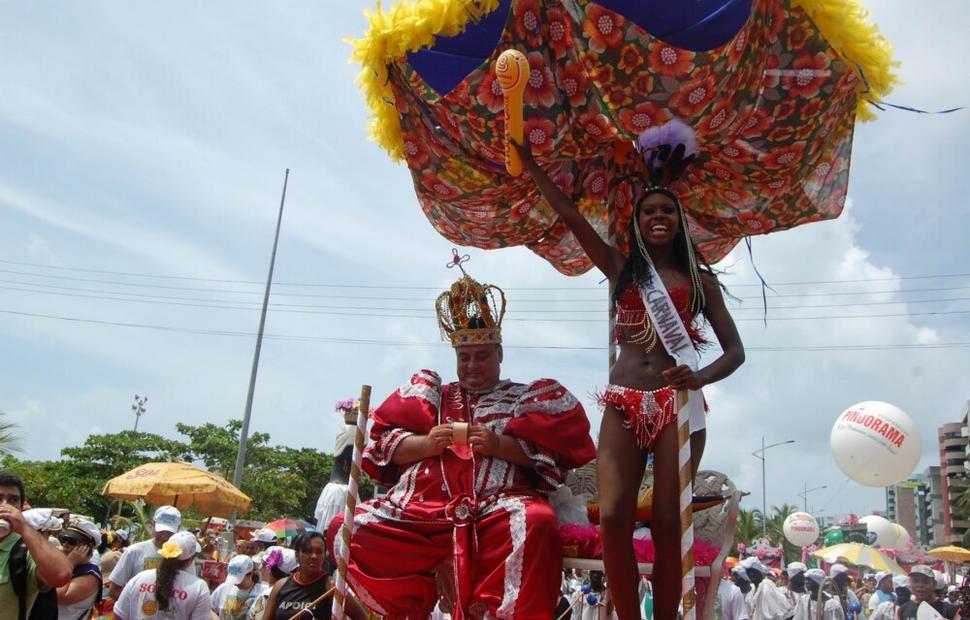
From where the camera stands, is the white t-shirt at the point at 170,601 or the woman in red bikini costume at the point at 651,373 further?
the white t-shirt at the point at 170,601

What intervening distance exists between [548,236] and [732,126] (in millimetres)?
1690

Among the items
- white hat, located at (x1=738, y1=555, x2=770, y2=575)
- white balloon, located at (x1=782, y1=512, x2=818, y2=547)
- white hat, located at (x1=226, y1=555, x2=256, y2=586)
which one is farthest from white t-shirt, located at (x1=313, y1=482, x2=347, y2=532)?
white balloon, located at (x1=782, y1=512, x2=818, y2=547)

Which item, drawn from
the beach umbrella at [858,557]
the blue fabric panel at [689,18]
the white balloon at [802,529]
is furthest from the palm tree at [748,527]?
the blue fabric panel at [689,18]

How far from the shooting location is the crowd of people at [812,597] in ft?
30.6

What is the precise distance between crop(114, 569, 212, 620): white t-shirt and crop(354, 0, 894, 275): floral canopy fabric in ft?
10.3

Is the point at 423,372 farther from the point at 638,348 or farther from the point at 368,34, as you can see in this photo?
A: the point at 368,34

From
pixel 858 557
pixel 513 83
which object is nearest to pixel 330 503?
pixel 513 83

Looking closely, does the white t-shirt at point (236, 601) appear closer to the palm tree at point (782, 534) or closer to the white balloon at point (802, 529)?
the white balloon at point (802, 529)

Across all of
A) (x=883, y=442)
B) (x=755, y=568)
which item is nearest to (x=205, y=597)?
(x=755, y=568)

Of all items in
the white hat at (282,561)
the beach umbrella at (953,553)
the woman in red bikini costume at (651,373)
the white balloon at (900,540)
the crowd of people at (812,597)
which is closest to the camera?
the woman in red bikini costume at (651,373)

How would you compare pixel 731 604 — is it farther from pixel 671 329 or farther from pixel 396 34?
pixel 396 34

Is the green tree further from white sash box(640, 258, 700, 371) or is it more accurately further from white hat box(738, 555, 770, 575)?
white sash box(640, 258, 700, 371)

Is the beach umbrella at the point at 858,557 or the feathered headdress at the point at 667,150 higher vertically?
the feathered headdress at the point at 667,150

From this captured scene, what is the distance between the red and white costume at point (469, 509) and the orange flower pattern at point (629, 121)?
1155 mm
